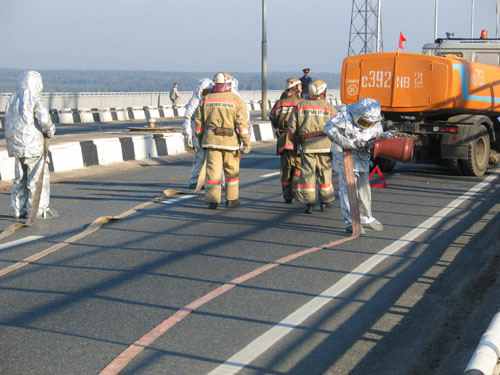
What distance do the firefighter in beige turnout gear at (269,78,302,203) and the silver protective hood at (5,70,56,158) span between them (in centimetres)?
313

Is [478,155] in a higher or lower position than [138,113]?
higher

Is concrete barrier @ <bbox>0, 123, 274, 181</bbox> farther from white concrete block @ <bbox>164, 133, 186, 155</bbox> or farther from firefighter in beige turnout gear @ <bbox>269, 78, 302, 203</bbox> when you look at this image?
firefighter in beige turnout gear @ <bbox>269, 78, 302, 203</bbox>

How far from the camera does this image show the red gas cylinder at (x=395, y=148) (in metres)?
9.04

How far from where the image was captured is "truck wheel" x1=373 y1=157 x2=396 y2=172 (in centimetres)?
1542

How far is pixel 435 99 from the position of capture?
14.1 meters

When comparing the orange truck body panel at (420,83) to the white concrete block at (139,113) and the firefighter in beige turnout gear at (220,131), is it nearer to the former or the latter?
the firefighter in beige turnout gear at (220,131)

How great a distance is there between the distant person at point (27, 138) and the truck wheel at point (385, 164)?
23.7 ft

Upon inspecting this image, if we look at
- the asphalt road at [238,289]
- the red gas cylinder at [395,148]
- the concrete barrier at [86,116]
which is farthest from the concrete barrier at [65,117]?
the red gas cylinder at [395,148]

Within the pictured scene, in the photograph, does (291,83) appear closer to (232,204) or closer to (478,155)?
(232,204)

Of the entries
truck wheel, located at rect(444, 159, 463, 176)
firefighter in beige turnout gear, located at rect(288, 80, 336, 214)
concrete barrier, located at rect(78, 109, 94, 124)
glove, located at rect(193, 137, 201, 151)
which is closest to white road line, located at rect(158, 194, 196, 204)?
glove, located at rect(193, 137, 201, 151)

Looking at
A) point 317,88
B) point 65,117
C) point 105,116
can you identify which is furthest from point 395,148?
point 105,116

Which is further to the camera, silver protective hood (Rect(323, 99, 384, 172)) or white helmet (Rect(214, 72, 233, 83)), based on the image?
white helmet (Rect(214, 72, 233, 83))

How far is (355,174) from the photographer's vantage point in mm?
9180

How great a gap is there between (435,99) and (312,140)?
469 centimetres
